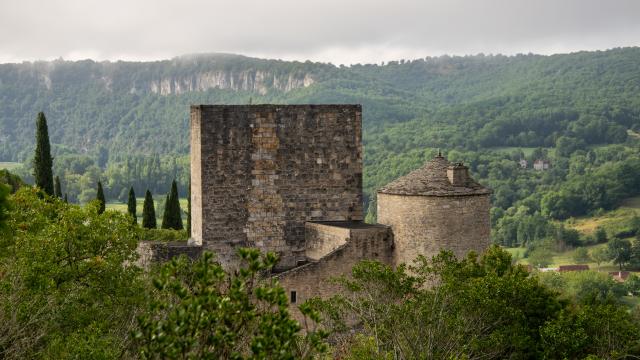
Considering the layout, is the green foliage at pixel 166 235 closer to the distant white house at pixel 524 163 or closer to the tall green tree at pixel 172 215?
the tall green tree at pixel 172 215

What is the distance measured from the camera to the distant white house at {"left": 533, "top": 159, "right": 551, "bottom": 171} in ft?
513

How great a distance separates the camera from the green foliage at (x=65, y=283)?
64.6ft

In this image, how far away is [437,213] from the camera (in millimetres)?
29109

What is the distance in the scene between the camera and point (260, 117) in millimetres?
31203

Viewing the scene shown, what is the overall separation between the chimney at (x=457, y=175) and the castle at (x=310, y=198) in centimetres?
3

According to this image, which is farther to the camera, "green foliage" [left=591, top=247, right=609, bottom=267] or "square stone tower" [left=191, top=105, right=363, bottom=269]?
"green foliage" [left=591, top=247, right=609, bottom=267]

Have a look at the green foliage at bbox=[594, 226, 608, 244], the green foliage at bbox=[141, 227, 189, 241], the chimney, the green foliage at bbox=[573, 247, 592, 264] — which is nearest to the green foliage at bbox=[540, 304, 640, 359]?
the chimney

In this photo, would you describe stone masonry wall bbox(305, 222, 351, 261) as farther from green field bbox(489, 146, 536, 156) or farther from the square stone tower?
green field bbox(489, 146, 536, 156)

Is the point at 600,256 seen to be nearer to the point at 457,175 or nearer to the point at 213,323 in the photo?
the point at 457,175

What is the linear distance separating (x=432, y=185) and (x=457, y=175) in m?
0.93

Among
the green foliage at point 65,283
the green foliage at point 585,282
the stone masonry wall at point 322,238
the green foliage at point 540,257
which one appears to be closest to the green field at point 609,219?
the green foliage at point 540,257

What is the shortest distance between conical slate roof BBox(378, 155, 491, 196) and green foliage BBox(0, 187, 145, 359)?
28.6ft

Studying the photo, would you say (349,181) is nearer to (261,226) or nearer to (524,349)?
(261,226)

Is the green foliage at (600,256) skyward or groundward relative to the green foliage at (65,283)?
groundward
